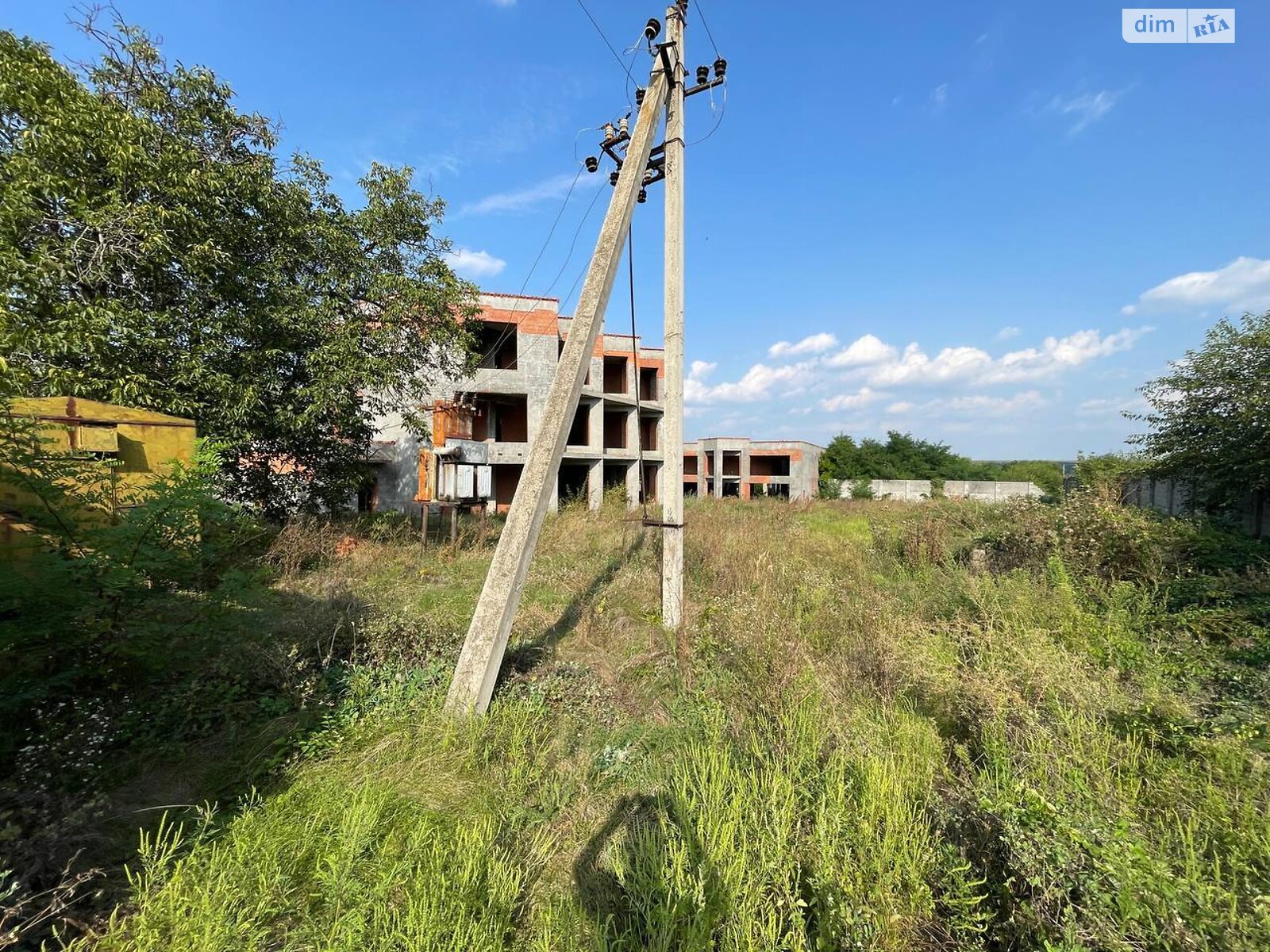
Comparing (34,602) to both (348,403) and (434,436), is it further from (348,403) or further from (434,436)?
(434,436)

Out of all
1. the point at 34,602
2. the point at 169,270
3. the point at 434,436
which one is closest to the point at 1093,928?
the point at 34,602

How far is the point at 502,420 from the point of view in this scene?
20141mm

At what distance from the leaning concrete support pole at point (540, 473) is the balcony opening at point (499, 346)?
15326 mm

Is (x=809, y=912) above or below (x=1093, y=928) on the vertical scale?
below

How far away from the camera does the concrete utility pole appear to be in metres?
4.65

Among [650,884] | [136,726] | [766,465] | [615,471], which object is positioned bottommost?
[650,884]

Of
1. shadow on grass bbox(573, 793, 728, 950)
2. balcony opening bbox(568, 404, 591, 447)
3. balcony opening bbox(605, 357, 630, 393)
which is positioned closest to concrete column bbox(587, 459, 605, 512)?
balcony opening bbox(568, 404, 591, 447)

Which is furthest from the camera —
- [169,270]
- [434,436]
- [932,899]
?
[434,436]

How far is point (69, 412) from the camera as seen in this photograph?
457 cm

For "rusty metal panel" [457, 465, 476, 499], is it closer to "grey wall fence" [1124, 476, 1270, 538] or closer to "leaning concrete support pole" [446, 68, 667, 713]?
"leaning concrete support pole" [446, 68, 667, 713]

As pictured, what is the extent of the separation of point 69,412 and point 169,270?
113 inches

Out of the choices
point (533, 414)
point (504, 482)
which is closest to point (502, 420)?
point (504, 482)

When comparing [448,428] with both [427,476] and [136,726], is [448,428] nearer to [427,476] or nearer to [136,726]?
[427,476]

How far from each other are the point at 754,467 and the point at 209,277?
3609 cm
